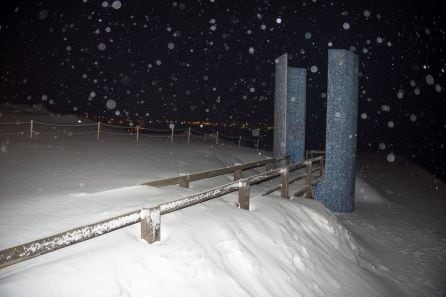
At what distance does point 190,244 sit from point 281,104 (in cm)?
795

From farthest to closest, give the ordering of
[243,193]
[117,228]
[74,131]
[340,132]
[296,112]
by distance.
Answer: [74,131]
[296,112]
[340,132]
[243,193]
[117,228]

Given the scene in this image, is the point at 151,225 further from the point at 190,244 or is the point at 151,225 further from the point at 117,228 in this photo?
the point at 190,244

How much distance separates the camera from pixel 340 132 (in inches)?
468

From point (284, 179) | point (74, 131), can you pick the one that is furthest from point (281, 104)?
point (74, 131)

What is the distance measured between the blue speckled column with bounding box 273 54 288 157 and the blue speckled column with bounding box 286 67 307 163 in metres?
1.38

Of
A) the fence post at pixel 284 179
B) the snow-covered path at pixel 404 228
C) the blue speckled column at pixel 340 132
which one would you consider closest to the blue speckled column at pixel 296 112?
the blue speckled column at pixel 340 132

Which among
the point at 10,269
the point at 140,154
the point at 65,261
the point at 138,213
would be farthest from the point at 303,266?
the point at 140,154

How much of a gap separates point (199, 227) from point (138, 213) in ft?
4.16

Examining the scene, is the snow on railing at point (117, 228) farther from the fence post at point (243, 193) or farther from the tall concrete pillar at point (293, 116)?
the tall concrete pillar at point (293, 116)

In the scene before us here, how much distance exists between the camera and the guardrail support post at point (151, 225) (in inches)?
151

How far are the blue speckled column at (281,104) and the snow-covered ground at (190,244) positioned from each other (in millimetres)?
3030

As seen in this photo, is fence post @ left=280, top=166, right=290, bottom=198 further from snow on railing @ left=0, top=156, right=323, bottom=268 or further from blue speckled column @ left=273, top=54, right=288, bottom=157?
blue speckled column @ left=273, top=54, right=288, bottom=157

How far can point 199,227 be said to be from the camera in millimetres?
4754

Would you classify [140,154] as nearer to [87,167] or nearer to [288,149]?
[87,167]
